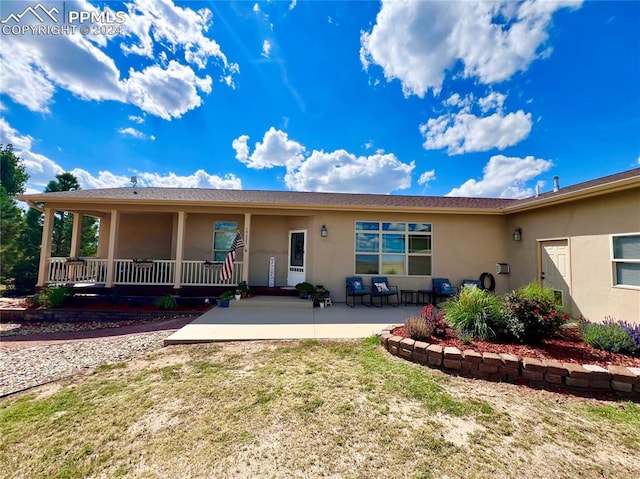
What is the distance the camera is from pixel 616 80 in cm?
787

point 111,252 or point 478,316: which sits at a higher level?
point 111,252

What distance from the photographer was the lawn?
1.92 m

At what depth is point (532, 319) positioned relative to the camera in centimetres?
397

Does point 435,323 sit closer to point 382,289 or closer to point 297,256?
point 382,289

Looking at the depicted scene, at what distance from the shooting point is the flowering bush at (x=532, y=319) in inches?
156

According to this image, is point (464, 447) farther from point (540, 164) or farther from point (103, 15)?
point (540, 164)

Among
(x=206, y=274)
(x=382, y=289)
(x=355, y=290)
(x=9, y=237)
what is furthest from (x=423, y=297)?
(x=9, y=237)

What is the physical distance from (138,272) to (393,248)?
8643 millimetres

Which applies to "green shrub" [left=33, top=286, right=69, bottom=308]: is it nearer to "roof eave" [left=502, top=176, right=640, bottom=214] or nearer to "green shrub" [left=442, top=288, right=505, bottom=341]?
"green shrub" [left=442, top=288, right=505, bottom=341]

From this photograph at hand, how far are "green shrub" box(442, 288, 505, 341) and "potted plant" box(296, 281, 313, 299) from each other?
428cm

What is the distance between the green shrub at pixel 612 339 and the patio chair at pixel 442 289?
4108mm

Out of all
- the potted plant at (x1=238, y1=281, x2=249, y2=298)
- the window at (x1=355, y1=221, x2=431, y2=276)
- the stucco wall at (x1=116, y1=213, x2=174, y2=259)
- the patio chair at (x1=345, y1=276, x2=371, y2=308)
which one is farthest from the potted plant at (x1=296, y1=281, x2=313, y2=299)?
the stucco wall at (x1=116, y1=213, x2=174, y2=259)

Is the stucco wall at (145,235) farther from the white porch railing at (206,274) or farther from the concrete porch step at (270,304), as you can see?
the concrete porch step at (270,304)

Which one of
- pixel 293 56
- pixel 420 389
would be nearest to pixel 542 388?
pixel 420 389
